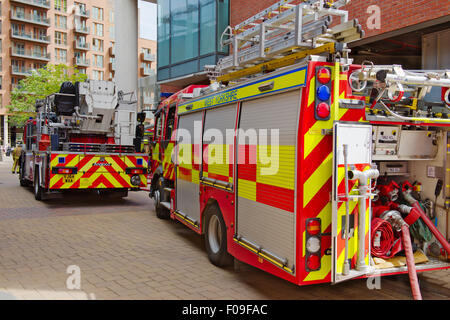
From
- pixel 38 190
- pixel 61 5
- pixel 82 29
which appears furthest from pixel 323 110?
pixel 82 29

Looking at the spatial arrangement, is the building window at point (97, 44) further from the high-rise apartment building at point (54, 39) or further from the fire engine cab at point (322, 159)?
the fire engine cab at point (322, 159)

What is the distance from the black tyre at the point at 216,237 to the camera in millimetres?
5695

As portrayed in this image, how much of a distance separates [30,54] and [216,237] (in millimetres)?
66827

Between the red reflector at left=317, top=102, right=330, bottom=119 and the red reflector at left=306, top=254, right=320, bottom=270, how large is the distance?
4.30ft

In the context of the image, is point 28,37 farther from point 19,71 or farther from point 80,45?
point 80,45

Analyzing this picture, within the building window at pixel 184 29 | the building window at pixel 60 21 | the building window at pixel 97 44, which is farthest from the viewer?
the building window at pixel 97 44

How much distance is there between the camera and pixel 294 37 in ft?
14.9

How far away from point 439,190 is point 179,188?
14.0 feet

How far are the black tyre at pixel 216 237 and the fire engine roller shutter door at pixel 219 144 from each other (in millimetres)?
529

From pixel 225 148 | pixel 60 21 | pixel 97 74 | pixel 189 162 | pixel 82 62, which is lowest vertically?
pixel 189 162

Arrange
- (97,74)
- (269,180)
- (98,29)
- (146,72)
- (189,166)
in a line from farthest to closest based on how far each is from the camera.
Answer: (98,29) → (97,74) → (146,72) → (189,166) → (269,180)

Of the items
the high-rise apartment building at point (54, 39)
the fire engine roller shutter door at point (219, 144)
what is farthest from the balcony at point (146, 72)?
the fire engine roller shutter door at point (219, 144)

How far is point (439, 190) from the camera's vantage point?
492 cm
